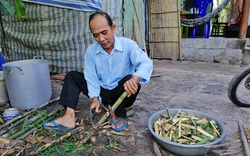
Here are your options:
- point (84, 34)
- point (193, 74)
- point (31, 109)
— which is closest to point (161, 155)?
point (31, 109)

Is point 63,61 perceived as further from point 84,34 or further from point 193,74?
point 193,74

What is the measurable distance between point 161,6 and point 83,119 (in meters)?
4.20

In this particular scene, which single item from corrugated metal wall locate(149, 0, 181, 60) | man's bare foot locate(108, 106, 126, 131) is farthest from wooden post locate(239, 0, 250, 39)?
man's bare foot locate(108, 106, 126, 131)

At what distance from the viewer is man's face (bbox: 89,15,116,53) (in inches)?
64.3

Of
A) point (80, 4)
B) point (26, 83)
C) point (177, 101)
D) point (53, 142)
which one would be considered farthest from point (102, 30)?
point (80, 4)

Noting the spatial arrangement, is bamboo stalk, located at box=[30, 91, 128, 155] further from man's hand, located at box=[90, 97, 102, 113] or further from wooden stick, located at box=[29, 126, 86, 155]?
man's hand, located at box=[90, 97, 102, 113]

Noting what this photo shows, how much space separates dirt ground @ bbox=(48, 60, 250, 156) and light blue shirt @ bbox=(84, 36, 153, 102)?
484 millimetres

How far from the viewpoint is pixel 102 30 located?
1.65 meters

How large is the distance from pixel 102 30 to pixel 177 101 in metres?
1.54

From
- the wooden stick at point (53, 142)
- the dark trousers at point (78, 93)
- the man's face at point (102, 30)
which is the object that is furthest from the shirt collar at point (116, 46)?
the wooden stick at point (53, 142)

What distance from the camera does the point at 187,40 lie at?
17.6 feet

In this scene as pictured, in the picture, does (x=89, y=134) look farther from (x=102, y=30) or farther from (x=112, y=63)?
(x=102, y=30)

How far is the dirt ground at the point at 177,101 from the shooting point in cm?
176

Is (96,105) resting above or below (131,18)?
below
